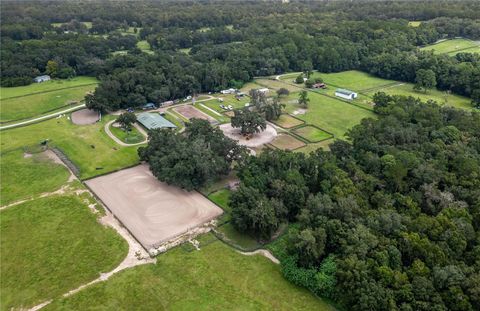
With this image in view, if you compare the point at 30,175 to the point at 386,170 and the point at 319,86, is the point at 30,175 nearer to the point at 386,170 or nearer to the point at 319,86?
the point at 386,170

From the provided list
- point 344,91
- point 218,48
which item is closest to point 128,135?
point 344,91

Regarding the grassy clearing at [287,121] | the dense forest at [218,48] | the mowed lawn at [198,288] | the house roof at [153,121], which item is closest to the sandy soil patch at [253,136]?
the grassy clearing at [287,121]

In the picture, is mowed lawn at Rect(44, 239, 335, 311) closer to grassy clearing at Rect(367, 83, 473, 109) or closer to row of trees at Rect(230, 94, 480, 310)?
row of trees at Rect(230, 94, 480, 310)

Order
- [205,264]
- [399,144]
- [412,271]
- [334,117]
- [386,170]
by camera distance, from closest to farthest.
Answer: [412,271] < [205,264] < [386,170] < [399,144] < [334,117]

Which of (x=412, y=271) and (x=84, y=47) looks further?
(x=84, y=47)

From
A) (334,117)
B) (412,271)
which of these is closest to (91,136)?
(334,117)

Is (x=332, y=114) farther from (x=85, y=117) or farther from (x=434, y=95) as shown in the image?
(x=85, y=117)
